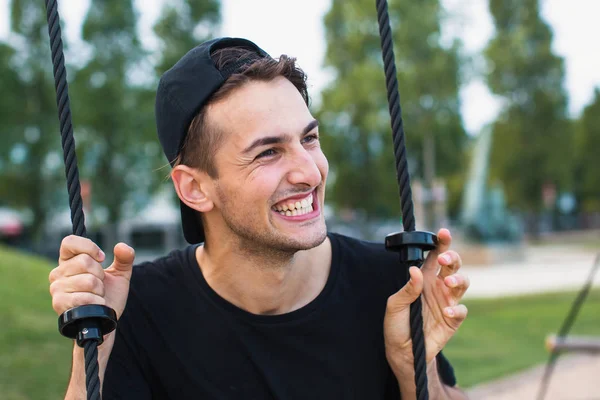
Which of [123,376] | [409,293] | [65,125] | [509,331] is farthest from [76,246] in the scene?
[509,331]

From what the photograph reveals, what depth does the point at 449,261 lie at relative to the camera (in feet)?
6.27

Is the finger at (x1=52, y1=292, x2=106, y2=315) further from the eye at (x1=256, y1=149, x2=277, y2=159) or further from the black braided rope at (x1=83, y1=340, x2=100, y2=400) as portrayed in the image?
the eye at (x1=256, y1=149, x2=277, y2=159)

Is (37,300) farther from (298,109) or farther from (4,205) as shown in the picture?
(4,205)

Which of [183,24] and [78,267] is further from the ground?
[183,24]

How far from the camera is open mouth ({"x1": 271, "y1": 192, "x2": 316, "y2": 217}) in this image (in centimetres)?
211

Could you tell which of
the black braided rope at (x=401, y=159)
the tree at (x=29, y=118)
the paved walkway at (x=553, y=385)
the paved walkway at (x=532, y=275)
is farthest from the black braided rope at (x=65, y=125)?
the tree at (x=29, y=118)

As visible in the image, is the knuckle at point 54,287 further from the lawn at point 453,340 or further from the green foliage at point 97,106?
the green foliage at point 97,106

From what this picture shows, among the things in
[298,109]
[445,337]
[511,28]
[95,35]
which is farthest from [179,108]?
[511,28]

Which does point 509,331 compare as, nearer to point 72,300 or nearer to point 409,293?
point 409,293

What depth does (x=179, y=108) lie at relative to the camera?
2197 mm

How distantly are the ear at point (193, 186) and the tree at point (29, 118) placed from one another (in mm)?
26538

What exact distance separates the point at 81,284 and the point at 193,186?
27.3 inches

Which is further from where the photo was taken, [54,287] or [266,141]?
[266,141]

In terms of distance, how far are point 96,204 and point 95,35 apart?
251 inches
